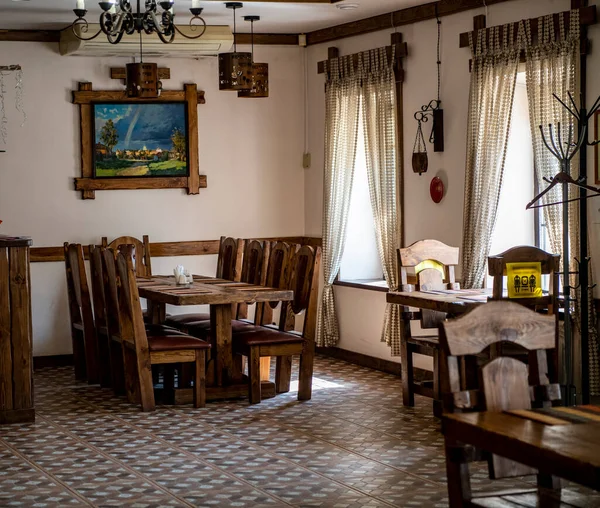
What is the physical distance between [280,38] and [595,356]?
4376 millimetres

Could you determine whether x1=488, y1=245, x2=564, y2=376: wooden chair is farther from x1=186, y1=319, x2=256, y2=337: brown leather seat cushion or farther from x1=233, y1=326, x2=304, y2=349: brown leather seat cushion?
x1=186, y1=319, x2=256, y2=337: brown leather seat cushion

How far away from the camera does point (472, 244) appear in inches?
273

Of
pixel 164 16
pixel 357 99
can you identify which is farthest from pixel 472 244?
pixel 164 16

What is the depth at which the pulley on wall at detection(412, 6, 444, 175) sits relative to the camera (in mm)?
7348

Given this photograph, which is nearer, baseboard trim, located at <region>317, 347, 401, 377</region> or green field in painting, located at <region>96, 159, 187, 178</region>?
baseboard trim, located at <region>317, 347, 401, 377</region>

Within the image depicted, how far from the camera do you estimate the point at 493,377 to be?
3039 millimetres

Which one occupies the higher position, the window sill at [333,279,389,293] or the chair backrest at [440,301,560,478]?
the chair backrest at [440,301,560,478]

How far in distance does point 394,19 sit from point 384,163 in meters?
1.10

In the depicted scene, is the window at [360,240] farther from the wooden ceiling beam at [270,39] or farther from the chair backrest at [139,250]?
the chair backrest at [139,250]

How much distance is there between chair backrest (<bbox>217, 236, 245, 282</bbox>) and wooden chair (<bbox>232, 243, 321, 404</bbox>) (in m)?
1.12

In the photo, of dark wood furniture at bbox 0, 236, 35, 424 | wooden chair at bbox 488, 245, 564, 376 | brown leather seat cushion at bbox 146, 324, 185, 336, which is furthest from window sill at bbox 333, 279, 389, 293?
dark wood furniture at bbox 0, 236, 35, 424

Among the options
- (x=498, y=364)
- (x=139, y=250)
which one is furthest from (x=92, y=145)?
(x=498, y=364)

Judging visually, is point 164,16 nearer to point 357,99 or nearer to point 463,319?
point 357,99

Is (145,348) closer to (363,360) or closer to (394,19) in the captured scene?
(363,360)
